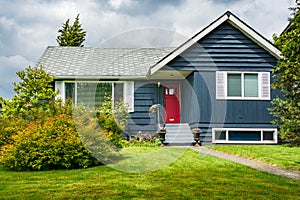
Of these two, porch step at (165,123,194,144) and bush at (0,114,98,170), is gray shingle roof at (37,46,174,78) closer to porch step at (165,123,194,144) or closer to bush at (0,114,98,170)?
porch step at (165,123,194,144)

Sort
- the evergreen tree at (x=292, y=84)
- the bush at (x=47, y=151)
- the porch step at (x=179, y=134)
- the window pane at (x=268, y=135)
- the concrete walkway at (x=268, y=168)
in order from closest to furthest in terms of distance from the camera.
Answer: the concrete walkway at (x=268, y=168), the evergreen tree at (x=292, y=84), the bush at (x=47, y=151), the porch step at (x=179, y=134), the window pane at (x=268, y=135)

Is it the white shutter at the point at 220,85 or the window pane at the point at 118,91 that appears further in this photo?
the window pane at the point at 118,91

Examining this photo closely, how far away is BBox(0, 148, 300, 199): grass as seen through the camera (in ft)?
20.7

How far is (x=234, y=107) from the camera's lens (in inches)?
645

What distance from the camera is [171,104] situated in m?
18.5

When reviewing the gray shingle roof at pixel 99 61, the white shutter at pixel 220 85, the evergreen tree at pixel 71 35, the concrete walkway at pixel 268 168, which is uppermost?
the evergreen tree at pixel 71 35

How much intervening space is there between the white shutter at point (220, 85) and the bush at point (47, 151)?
8055 millimetres

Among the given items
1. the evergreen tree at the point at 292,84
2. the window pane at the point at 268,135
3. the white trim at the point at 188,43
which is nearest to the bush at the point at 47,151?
the evergreen tree at the point at 292,84

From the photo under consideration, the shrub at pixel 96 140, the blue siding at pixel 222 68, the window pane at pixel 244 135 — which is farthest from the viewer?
the window pane at pixel 244 135

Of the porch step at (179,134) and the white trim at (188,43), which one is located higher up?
the white trim at (188,43)

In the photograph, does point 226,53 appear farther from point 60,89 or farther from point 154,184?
point 154,184

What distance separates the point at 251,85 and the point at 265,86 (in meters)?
0.59

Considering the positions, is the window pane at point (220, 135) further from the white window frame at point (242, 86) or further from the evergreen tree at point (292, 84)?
the evergreen tree at point (292, 84)

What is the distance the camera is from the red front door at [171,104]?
18436 mm
